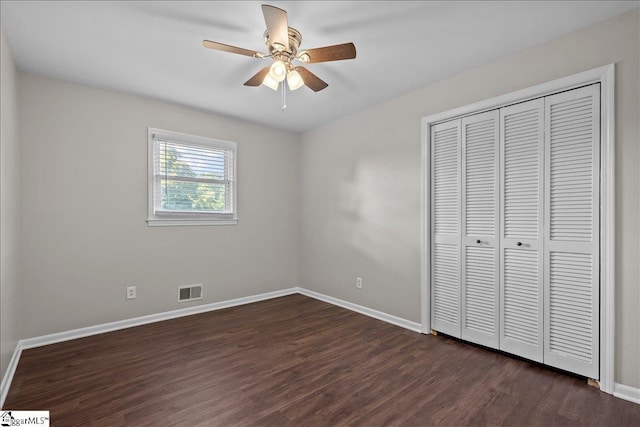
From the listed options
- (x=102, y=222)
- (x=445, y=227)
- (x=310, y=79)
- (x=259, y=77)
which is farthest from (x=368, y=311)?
(x=102, y=222)

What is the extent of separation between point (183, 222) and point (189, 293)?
86 cm

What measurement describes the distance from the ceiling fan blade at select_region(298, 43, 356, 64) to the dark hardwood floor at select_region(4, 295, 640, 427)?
7.37 ft

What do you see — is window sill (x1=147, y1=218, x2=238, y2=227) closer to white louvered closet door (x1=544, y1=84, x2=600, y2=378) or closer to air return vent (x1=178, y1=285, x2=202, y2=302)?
air return vent (x1=178, y1=285, x2=202, y2=302)

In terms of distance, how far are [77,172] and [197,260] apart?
4.98 ft

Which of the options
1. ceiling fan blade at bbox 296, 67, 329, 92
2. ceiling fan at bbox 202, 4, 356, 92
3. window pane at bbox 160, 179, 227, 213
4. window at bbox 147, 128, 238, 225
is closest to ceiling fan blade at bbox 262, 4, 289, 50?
ceiling fan at bbox 202, 4, 356, 92

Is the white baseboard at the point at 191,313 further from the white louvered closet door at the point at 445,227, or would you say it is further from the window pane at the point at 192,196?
the window pane at the point at 192,196

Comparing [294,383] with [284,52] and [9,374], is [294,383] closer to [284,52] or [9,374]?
[9,374]

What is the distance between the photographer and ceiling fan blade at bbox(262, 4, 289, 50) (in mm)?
1685

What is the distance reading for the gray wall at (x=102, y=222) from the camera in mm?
2814

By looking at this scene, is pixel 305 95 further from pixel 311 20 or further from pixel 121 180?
pixel 121 180

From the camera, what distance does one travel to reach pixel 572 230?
88.4 inches

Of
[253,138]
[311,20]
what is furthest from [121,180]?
[311,20]

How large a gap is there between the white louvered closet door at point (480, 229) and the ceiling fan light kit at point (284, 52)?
1.46 m

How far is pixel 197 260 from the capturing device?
12.4ft
